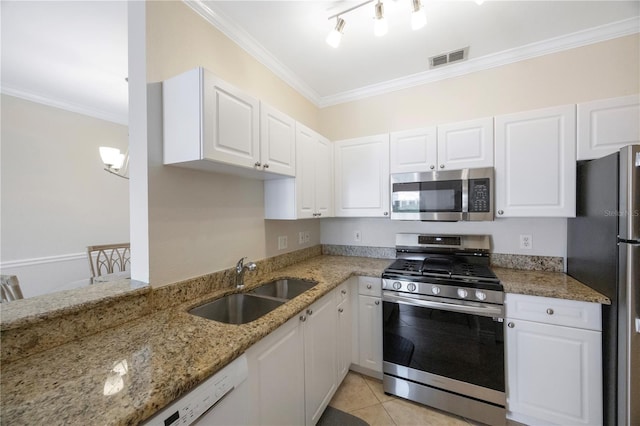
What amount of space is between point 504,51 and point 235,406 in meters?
3.09

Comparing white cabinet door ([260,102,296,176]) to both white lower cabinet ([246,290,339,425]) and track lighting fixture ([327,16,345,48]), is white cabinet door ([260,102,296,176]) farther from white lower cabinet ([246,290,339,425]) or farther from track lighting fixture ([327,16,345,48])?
white lower cabinet ([246,290,339,425])

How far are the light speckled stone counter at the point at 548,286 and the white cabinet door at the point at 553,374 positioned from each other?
0.66ft

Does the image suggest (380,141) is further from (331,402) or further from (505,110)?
(331,402)

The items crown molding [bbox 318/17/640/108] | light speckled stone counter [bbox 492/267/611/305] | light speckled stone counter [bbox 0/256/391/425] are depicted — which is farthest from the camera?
crown molding [bbox 318/17/640/108]

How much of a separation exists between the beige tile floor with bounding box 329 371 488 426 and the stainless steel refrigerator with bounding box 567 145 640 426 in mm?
833

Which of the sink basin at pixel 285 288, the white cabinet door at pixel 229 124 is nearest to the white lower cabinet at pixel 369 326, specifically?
the sink basin at pixel 285 288

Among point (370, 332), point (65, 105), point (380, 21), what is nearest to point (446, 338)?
point (370, 332)

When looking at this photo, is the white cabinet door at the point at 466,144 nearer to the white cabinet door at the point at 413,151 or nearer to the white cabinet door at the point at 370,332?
the white cabinet door at the point at 413,151

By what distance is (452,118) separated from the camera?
2.34 m

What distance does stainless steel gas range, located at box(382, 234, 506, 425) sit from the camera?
1.62m

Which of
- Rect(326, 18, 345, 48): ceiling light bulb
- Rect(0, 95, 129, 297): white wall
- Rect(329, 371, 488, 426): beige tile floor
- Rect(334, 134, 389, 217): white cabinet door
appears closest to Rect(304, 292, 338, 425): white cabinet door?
Rect(329, 371, 488, 426): beige tile floor

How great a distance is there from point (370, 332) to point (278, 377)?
1.06 metres

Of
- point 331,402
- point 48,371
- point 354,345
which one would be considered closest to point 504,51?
point 354,345

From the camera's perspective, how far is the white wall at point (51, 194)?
257cm
